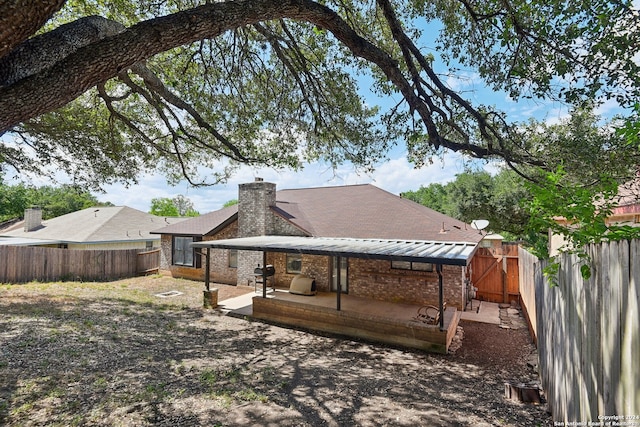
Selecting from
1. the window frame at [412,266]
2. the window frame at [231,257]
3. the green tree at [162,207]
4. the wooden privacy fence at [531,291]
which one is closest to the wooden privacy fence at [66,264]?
the window frame at [231,257]

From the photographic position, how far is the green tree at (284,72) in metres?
2.93

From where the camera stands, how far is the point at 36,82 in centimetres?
264

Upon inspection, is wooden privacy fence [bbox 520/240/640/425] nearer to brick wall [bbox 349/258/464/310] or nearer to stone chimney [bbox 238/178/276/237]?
brick wall [bbox 349/258/464/310]

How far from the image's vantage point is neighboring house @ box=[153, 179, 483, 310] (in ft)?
36.4

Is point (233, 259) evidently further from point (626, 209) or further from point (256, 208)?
point (626, 209)

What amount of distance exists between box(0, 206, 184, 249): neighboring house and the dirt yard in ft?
37.2

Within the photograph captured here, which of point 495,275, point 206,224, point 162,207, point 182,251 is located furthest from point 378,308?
point 162,207

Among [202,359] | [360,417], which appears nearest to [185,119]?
[202,359]

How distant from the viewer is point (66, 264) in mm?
15836

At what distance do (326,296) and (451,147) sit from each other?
7.74m

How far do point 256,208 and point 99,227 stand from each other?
14334 millimetres

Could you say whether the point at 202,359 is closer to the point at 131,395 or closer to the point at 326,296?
the point at 131,395

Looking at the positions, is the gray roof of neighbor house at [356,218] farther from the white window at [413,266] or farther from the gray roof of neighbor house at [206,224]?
the white window at [413,266]

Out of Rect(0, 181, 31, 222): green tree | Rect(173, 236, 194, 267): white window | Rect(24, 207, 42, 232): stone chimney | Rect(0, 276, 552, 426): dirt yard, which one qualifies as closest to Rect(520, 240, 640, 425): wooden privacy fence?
Rect(0, 276, 552, 426): dirt yard
